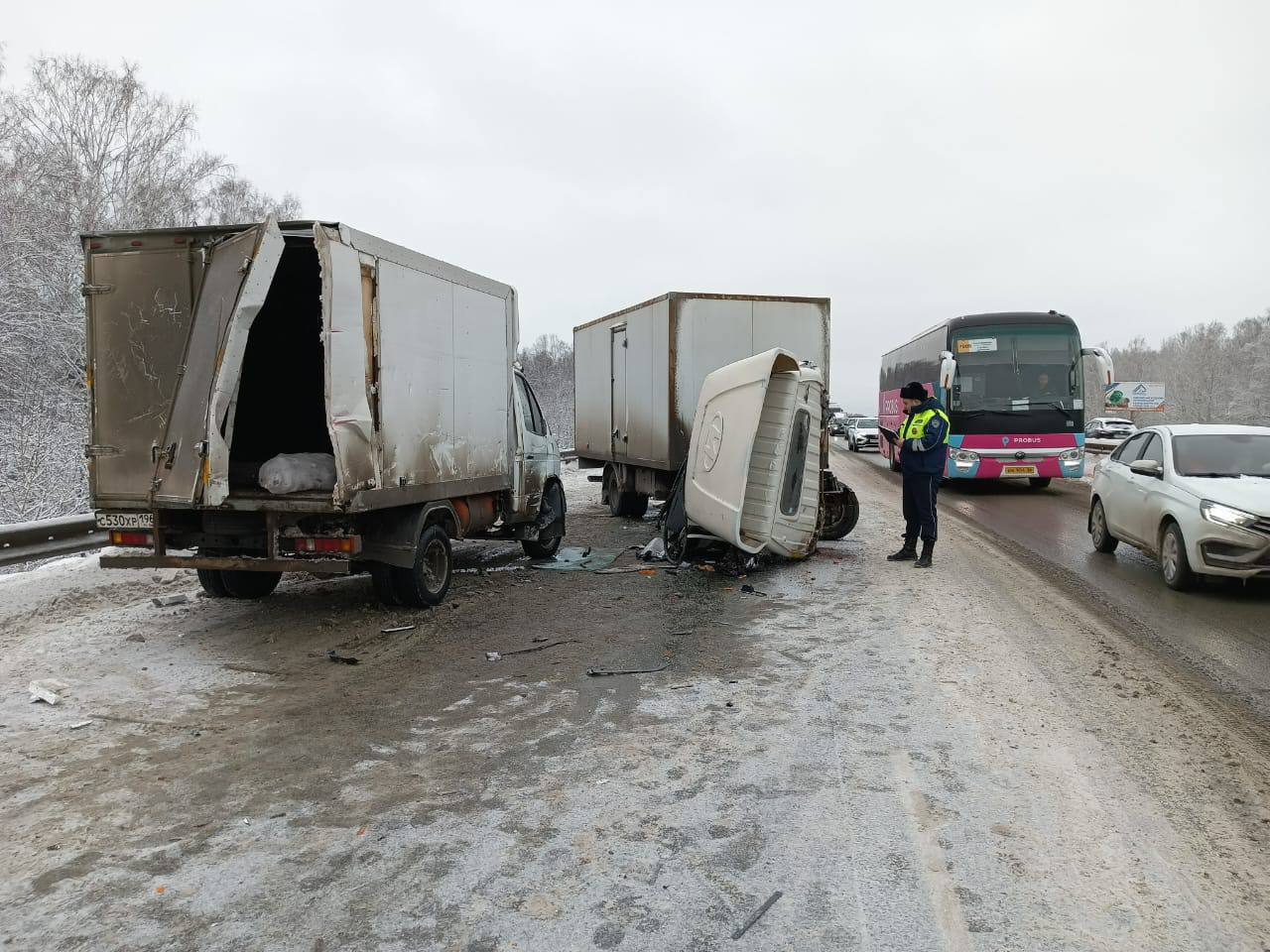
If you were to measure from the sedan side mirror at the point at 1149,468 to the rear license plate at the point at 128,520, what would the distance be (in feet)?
30.3

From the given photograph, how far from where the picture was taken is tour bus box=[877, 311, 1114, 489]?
1705 cm

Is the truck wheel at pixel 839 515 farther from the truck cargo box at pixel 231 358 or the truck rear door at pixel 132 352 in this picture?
the truck rear door at pixel 132 352

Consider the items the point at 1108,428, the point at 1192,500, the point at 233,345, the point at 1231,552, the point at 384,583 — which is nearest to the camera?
the point at 233,345

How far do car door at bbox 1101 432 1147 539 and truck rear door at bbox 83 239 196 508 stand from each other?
31.0 ft

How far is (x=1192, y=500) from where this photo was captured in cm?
813

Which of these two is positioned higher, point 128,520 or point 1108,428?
point 1108,428

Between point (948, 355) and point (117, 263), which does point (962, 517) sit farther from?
point (117, 263)

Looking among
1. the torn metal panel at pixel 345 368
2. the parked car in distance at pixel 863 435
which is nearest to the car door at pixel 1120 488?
the torn metal panel at pixel 345 368

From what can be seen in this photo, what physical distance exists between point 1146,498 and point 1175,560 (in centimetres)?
103

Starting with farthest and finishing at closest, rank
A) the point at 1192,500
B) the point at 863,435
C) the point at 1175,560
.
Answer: the point at 863,435, the point at 1175,560, the point at 1192,500

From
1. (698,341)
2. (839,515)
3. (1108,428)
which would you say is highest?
(698,341)

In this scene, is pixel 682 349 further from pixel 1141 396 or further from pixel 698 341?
pixel 1141 396

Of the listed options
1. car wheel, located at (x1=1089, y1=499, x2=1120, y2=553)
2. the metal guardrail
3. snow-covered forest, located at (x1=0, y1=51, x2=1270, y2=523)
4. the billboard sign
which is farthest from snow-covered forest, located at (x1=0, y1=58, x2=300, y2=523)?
the billboard sign

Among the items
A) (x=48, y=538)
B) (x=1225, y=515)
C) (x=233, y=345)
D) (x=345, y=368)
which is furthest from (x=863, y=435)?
(x=233, y=345)
